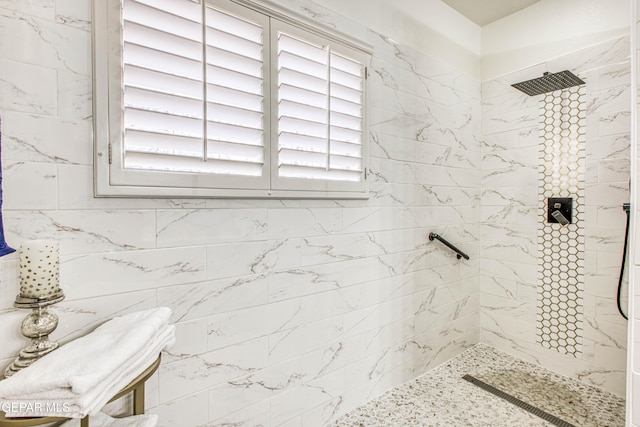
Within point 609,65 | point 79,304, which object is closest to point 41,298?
point 79,304

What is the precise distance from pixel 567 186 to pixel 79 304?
2.84 m

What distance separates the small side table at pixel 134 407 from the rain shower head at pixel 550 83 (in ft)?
7.90

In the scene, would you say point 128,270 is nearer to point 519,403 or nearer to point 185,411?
point 185,411

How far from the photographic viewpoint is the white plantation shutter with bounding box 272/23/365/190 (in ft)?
4.98

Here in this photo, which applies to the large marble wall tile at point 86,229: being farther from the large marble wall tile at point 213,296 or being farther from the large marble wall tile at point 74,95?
the large marble wall tile at point 74,95

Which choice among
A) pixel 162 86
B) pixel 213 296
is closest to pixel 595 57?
pixel 162 86

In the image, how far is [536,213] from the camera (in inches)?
92.9

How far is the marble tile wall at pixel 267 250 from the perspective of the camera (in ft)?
3.33

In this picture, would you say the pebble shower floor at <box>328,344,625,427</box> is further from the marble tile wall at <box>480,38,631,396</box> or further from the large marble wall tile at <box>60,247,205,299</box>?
the large marble wall tile at <box>60,247,205,299</box>

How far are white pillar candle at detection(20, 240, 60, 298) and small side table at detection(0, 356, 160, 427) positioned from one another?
0.31 m

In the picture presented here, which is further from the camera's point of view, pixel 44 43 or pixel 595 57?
pixel 595 57

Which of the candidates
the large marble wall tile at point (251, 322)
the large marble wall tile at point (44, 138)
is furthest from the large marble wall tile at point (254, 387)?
the large marble wall tile at point (44, 138)

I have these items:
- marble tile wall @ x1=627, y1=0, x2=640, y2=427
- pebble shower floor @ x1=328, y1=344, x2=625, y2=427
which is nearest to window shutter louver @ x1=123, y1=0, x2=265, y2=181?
marble tile wall @ x1=627, y1=0, x2=640, y2=427

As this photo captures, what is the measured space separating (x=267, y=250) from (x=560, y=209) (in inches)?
81.0
